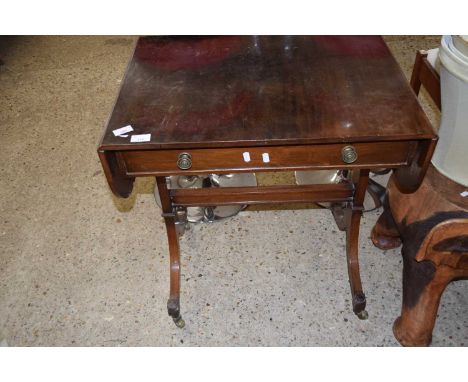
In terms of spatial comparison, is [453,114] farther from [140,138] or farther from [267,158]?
[140,138]

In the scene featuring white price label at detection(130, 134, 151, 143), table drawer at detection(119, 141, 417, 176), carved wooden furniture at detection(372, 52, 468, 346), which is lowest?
carved wooden furniture at detection(372, 52, 468, 346)

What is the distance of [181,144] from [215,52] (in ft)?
1.71

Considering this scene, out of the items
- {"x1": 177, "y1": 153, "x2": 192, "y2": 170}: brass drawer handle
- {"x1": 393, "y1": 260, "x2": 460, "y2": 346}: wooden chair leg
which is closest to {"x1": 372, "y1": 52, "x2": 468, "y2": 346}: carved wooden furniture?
{"x1": 393, "y1": 260, "x2": 460, "y2": 346}: wooden chair leg

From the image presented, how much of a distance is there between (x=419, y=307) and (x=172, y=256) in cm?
99

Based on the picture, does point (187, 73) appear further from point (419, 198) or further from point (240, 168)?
point (419, 198)

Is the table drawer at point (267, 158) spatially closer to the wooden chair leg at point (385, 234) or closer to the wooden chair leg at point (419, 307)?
the wooden chair leg at point (419, 307)

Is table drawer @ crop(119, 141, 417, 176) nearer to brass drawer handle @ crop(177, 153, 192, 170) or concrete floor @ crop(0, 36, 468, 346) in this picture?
brass drawer handle @ crop(177, 153, 192, 170)

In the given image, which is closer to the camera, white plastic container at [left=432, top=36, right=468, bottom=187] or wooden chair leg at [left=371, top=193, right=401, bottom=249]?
white plastic container at [left=432, top=36, right=468, bottom=187]

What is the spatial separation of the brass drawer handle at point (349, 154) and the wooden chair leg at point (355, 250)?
419 mm

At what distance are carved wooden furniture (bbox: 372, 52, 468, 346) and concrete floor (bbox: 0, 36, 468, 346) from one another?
16 centimetres

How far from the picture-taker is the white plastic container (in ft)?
4.08


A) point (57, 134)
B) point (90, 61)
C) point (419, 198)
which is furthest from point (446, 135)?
point (90, 61)

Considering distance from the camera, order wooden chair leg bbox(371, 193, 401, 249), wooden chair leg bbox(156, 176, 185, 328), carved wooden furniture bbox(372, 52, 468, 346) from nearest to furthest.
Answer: carved wooden furniture bbox(372, 52, 468, 346), wooden chair leg bbox(156, 176, 185, 328), wooden chair leg bbox(371, 193, 401, 249)

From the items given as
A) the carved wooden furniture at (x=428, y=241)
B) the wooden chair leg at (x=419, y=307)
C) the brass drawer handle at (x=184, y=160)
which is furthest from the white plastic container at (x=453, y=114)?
the brass drawer handle at (x=184, y=160)
